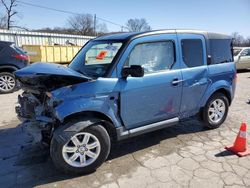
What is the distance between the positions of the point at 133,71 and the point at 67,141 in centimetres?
130

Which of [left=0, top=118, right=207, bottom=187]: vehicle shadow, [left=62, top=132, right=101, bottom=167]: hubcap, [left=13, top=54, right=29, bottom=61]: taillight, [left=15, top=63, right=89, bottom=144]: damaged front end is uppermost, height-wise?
[left=13, top=54, right=29, bottom=61]: taillight

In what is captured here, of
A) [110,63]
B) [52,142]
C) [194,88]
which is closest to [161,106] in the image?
[194,88]

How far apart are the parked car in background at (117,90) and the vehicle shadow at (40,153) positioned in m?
0.30

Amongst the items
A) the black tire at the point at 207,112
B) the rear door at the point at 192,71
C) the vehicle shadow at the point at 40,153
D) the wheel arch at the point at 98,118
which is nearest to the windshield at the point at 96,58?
the wheel arch at the point at 98,118

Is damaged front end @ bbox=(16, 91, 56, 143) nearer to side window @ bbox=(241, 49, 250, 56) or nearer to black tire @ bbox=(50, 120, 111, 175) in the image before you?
black tire @ bbox=(50, 120, 111, 175)

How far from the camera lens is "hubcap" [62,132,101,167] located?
331 centimetres

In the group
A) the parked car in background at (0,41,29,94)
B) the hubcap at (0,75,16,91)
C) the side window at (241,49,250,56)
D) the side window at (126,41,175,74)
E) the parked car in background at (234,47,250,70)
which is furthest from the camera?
the side window at (241,49,250,56)

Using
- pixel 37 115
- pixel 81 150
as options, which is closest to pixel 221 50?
pixel 81 150

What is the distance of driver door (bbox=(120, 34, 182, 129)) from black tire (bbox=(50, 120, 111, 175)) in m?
0.43

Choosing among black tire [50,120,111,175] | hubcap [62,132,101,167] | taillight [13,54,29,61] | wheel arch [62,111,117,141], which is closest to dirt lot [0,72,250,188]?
black tire [50,120,111,175]

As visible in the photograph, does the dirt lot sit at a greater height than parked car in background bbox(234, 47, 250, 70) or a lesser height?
lesser

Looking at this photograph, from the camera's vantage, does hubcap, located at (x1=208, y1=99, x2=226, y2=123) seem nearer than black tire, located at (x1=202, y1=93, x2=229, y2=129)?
No

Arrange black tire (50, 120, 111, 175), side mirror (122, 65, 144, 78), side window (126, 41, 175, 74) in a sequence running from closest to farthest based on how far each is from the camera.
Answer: black tire (50, 120, 111, 175) < side mirror (122, 65, 144, 78) < side window (126, 41, 175, 74)

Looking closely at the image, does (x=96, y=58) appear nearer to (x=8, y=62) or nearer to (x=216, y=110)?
(x=216, y=110)
